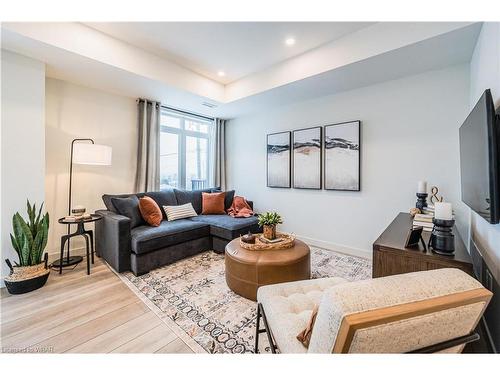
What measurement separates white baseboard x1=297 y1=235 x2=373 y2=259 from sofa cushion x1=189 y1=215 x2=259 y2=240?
0.99 metres

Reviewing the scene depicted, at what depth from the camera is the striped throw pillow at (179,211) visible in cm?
332

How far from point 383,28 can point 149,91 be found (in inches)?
121

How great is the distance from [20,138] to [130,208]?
130 cm

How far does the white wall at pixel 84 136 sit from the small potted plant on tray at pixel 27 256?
31.4 inches

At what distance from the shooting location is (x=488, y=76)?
5.22 ft

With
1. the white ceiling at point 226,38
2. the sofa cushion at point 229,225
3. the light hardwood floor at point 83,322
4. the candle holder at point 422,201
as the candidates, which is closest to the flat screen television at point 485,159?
the candle holder at point 422,201

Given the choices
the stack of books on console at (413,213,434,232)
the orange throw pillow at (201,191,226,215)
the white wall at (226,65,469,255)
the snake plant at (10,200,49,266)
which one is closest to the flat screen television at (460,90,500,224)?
the stack of books on console at (413,213,434,232)

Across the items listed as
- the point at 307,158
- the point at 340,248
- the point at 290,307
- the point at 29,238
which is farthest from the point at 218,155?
the point at 290,307

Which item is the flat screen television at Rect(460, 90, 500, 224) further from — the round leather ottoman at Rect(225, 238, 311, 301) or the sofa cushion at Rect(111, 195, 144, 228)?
the sofa cushion at Rect(111, 195, 144, 228)

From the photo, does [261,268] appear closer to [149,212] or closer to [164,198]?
[149,212]

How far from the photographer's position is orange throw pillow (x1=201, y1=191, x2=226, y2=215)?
381 centimetres

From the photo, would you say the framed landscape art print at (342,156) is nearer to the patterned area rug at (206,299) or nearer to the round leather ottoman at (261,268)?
the patterned area rug at (206,299)
